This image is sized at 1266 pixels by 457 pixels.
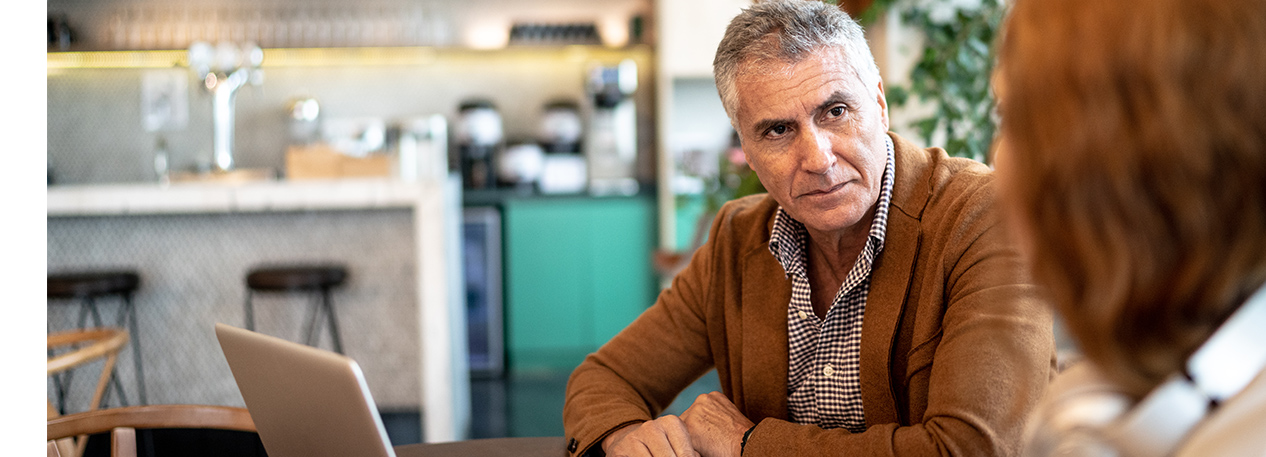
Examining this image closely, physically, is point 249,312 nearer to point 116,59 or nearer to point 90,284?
point 90,284

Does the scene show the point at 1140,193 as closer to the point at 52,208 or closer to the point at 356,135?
the point at 52,208

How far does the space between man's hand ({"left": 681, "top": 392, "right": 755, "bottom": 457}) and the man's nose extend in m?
0.34

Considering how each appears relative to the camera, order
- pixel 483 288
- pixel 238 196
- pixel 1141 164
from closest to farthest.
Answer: pixel 1141 164
pixel 238 196
pixel 483 288

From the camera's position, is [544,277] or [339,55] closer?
[544,277]

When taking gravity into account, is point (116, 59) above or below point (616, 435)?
above

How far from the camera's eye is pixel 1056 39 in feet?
1.73

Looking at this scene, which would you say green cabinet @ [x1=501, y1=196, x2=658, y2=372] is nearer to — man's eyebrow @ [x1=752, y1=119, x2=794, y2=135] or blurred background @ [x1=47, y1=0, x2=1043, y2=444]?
blurred background @ [x1=47, y1=0, x2=1043, y2=444]

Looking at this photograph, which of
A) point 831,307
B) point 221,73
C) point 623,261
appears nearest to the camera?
point 831,307

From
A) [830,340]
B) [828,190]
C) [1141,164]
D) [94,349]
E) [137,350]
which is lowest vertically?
[137,350]

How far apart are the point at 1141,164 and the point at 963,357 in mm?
A: 520

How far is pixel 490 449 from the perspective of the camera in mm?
1184

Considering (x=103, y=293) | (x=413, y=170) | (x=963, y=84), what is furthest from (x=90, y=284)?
(x=963, y=84)

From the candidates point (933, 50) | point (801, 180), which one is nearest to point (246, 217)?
point (933, 50)
